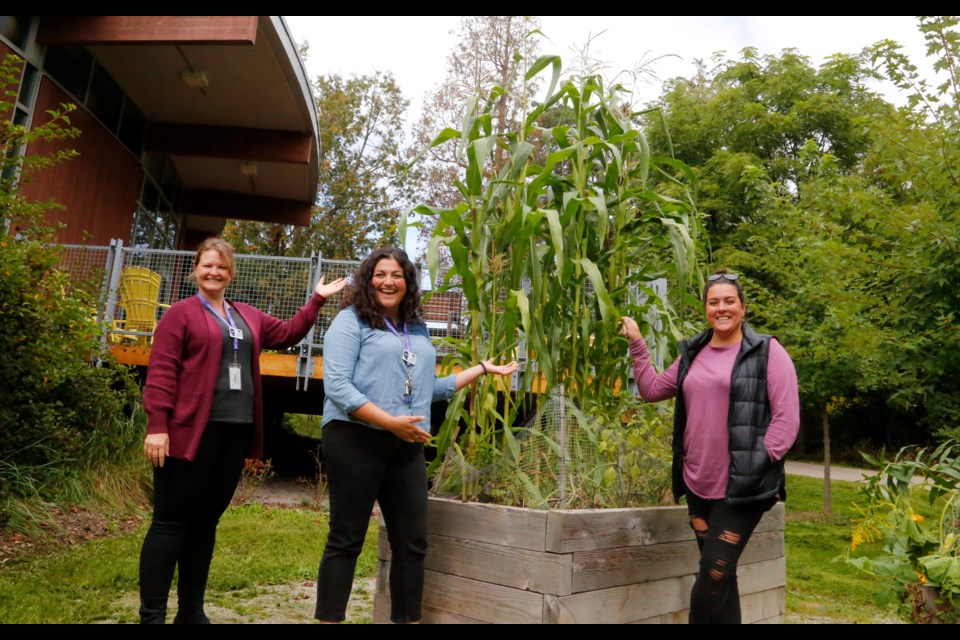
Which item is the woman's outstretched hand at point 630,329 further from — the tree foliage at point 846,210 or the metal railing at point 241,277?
the metal railing at point 241,277

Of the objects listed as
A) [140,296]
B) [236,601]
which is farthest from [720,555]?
[140,296]

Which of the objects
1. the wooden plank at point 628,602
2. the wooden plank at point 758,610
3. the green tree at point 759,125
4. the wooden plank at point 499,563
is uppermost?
the green tree at point 759,125

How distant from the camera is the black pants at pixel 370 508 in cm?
232

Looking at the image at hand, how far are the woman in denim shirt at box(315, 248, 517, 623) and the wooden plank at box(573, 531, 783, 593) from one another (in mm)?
527

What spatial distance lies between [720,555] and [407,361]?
117 cm

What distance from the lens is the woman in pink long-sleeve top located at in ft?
7.43

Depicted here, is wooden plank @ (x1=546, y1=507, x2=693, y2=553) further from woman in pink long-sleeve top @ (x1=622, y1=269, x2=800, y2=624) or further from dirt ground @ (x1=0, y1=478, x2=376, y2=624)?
dirt ground @ (x1=0, y1=478, x2=376, y2=624)

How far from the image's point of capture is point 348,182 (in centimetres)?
1712

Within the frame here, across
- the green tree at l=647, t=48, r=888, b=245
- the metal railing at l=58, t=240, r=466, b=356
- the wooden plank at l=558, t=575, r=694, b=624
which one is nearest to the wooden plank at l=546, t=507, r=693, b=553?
the wooden plank at l=558, t=575, r=694, b=624

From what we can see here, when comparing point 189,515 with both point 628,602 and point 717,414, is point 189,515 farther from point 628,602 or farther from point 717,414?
point 717,414

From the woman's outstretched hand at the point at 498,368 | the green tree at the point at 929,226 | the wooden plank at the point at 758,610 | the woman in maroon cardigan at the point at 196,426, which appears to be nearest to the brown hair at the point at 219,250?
the woman in maroon cardigan at the point at 196,426

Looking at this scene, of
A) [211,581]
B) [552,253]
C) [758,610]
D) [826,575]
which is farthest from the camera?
[826,575]
